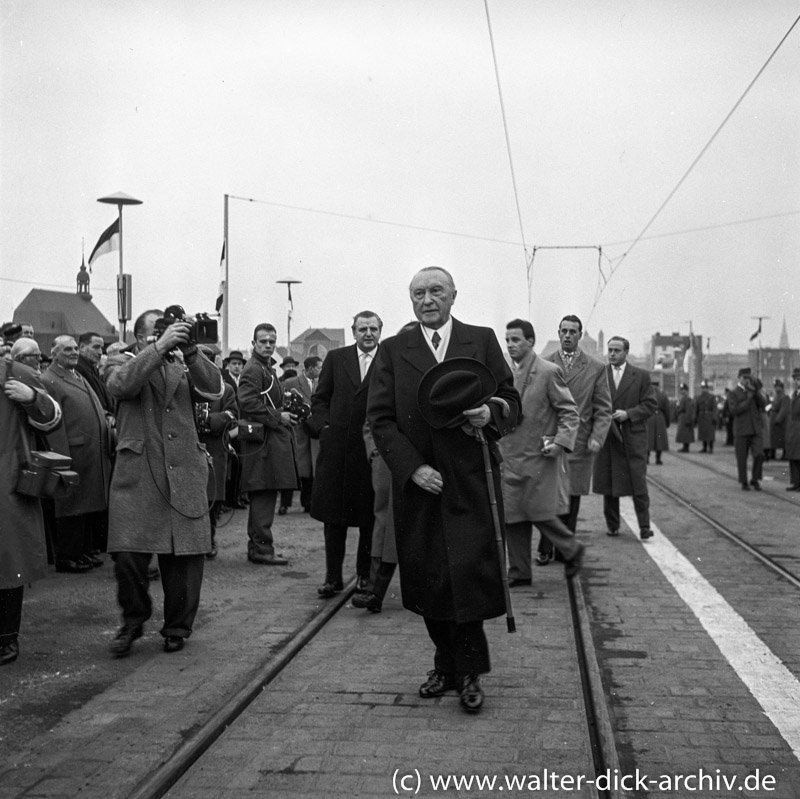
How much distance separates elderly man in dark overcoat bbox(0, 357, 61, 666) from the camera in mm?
5473

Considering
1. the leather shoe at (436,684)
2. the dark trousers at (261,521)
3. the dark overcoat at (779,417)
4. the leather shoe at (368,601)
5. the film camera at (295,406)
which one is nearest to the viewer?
the leather shoe at (436,684)

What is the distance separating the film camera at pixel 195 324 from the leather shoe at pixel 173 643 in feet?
5.20

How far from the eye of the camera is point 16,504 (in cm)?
554

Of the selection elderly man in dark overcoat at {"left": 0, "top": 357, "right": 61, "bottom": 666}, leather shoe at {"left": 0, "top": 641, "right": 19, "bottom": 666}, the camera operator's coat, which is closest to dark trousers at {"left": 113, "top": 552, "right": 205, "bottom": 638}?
the camera operator's coat

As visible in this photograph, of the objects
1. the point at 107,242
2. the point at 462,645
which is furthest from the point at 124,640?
the point at 107,242

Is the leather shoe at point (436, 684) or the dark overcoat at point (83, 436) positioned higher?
the dark overcoat at point (83, 436)

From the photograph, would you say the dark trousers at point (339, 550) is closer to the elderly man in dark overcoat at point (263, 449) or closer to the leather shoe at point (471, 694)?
the elderly man in dark overcoat at point (263, 449)

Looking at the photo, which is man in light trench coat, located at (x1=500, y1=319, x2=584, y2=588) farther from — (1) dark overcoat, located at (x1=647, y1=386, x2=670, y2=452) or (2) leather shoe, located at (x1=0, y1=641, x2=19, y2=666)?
(1) dark overcoat, located at (x1=647, y1=386, x2=670, y2=452)

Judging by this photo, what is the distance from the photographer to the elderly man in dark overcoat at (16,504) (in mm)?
5473

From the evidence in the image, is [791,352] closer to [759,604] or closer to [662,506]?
[662,506]

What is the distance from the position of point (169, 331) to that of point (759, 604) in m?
4.22

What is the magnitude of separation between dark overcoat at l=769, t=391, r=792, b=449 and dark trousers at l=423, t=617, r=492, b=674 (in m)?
15.3

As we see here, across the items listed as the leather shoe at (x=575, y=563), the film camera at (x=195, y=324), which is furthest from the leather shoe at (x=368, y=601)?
the film camera at (x=195, y=324)

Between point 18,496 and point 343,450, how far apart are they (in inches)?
96.0
